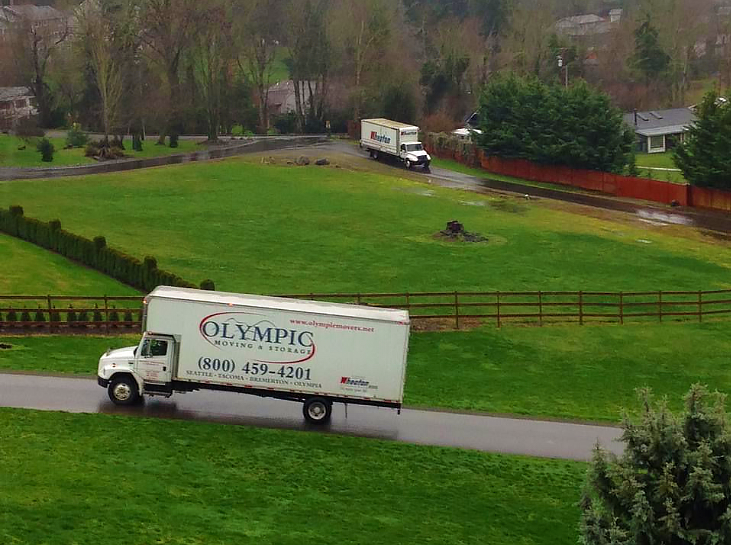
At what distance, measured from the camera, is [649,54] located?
126688 mm

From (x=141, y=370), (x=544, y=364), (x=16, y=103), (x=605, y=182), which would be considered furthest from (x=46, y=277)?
(x=16, y=103)

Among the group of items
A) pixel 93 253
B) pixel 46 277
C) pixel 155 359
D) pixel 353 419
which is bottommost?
pixel 353 419

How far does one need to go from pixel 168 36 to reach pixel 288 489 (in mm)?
82973

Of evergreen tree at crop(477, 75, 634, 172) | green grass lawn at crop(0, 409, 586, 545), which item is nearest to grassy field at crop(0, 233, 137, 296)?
green grass lawn at crop(0, 409, 586, 545)

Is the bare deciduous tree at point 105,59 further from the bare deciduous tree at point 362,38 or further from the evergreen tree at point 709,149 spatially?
the evergreen tree at point 709,149

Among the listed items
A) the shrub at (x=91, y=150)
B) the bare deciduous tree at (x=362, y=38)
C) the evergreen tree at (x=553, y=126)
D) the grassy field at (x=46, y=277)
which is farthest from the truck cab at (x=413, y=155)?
the grassy field at (x=46, y=277)

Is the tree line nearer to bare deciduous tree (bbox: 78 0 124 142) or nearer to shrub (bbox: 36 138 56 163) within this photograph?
bare deciduous tree (bbox: 78 0 124 142)

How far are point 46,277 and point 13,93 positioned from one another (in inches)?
2961

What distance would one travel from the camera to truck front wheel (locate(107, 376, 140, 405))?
27.4 metres

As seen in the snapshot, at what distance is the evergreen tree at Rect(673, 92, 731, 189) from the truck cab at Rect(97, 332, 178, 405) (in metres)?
50.5

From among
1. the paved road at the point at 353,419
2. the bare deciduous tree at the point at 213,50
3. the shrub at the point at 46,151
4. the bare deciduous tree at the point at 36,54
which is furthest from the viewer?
the bare deciduous tree at the point at 36,54

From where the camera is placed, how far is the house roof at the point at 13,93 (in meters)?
110

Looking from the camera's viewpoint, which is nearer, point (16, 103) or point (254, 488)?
point (254, 488)

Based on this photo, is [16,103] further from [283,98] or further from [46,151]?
[46,151]
